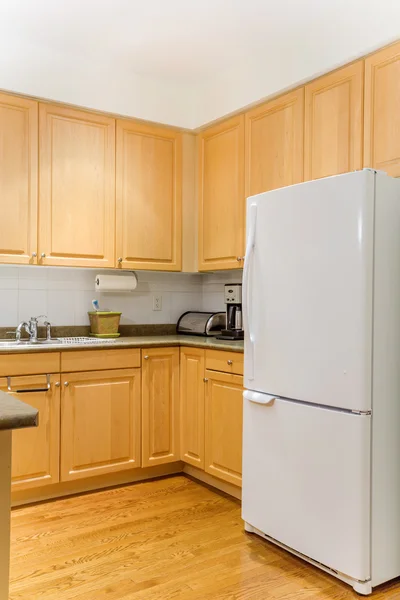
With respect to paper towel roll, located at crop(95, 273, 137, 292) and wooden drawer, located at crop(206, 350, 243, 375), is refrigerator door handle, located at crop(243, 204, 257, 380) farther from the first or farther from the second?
paper towel roll, located at crop(95, 273, 137, 292)

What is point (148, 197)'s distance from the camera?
3.58 m

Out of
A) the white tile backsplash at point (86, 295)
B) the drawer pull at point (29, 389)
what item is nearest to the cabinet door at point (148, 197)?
the white tile backsplash at point (86, 295)

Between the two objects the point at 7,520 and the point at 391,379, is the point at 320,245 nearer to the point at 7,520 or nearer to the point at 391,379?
the point at 391,379

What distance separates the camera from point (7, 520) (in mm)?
1159

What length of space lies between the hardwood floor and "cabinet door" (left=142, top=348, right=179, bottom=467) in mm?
337

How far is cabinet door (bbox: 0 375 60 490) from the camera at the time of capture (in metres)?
2.86

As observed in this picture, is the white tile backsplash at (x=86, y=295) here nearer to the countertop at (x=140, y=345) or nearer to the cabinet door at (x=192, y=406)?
the countertop at (x=140, y=345)

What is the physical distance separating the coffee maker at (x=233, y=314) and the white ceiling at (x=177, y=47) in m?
1.12

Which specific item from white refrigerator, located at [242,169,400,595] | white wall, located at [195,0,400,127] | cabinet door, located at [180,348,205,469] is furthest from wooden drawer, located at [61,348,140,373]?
white wall, located at [195,0,400,127]

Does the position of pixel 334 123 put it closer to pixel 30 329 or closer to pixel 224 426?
pixel 224 426

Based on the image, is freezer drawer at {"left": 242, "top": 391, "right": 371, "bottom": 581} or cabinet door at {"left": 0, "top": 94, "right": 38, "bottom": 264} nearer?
freezer drawer at {"left": 242, "top": 391, "right": 371, "bottom": 581}

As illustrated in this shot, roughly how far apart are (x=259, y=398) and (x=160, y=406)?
3.51 ft

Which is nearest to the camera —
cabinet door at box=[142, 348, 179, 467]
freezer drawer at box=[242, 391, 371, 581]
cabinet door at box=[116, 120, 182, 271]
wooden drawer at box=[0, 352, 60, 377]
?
freezer drawer at box=[242, 391, 371, 581]

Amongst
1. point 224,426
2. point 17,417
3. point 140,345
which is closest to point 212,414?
point 224,426
